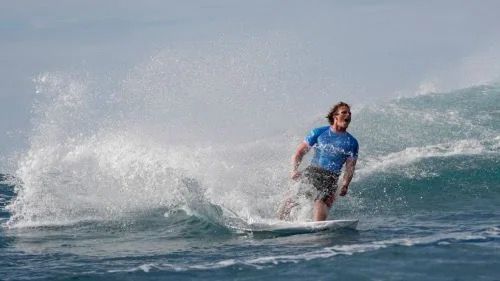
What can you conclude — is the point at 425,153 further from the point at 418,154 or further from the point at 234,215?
the point at 234,215

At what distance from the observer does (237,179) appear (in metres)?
16.5

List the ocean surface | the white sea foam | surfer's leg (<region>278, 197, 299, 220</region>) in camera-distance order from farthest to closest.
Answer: the white sea foam → surfer's leg (<region>278, 197, 299, 220</region>) → the ocean surface

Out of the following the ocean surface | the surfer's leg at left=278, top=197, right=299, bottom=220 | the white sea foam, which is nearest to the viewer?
the ocean surface

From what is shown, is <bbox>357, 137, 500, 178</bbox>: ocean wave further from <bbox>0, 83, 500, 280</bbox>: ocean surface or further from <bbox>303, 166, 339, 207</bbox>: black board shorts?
<bbox>303, 166, 339, 207</bbox>: black board shorts

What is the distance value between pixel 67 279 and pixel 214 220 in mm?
4006

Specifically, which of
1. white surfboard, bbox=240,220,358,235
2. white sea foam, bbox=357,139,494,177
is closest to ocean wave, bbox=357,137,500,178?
white sea foam, bbox=357,139,494,177

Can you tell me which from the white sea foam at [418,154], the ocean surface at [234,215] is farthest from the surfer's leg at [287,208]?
the white sea foam at [418,154]

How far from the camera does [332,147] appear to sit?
10.7 metres

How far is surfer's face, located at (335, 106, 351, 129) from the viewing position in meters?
10.6

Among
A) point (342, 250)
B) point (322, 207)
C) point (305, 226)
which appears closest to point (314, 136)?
point (322, 207)

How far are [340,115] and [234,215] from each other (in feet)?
7.71

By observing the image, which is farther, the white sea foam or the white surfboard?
the white sea foam

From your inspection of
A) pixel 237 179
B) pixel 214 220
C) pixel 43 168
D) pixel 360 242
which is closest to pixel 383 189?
pixel 237 179

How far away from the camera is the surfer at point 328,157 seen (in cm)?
1066
